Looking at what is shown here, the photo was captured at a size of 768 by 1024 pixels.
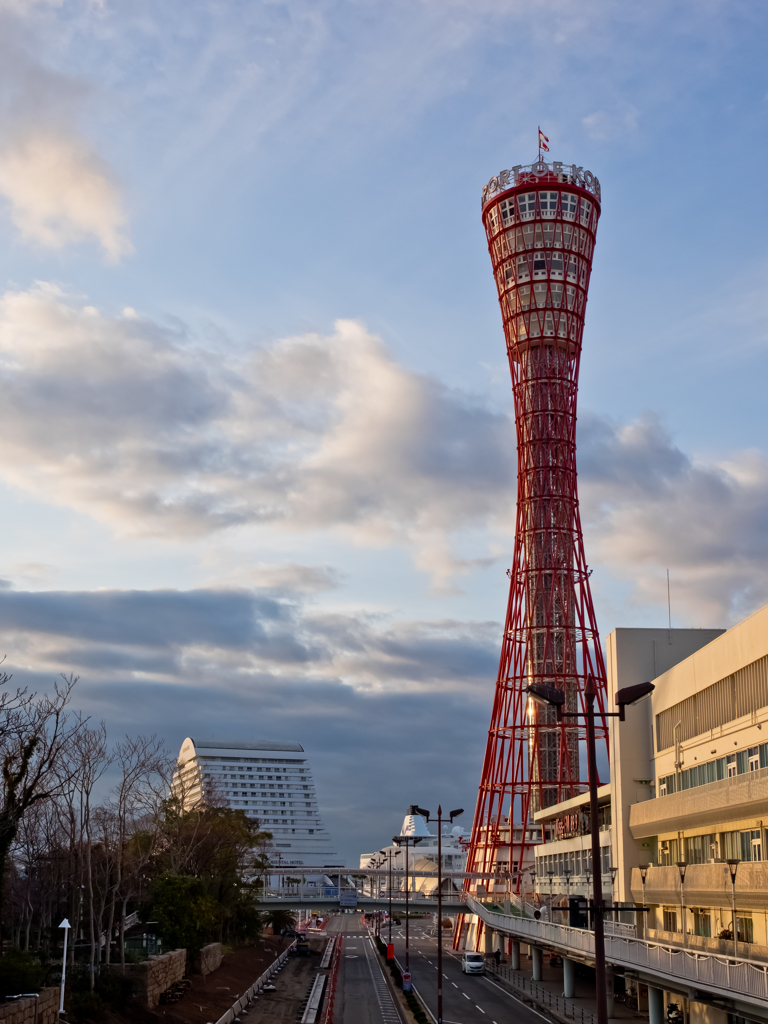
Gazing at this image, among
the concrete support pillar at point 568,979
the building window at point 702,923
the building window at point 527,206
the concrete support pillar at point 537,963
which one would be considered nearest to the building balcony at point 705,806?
the building window at point 702,923

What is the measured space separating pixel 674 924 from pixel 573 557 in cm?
4033

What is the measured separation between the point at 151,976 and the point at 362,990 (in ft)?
73.0

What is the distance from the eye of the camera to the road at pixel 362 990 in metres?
50.2

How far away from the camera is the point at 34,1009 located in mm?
31031

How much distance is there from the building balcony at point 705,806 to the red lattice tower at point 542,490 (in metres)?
32.0

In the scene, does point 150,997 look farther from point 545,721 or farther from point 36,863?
point 545,721

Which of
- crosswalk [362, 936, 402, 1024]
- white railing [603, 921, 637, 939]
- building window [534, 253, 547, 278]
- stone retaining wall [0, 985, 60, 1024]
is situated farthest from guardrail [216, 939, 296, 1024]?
building window [534, 253, 547, 278]

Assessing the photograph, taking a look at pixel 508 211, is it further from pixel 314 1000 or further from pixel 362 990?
pixel 314 1000

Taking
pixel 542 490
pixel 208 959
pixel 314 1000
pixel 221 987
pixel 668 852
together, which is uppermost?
pixel 542 490

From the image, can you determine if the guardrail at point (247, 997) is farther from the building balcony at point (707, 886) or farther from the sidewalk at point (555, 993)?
the building balcony at point (707, 886)

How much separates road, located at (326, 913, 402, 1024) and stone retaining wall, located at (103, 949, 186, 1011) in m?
7.81

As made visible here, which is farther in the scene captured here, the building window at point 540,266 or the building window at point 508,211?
the building window at point 508,211

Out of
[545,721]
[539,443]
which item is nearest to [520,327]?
[539,443]

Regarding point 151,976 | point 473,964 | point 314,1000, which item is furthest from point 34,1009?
point 473,964
